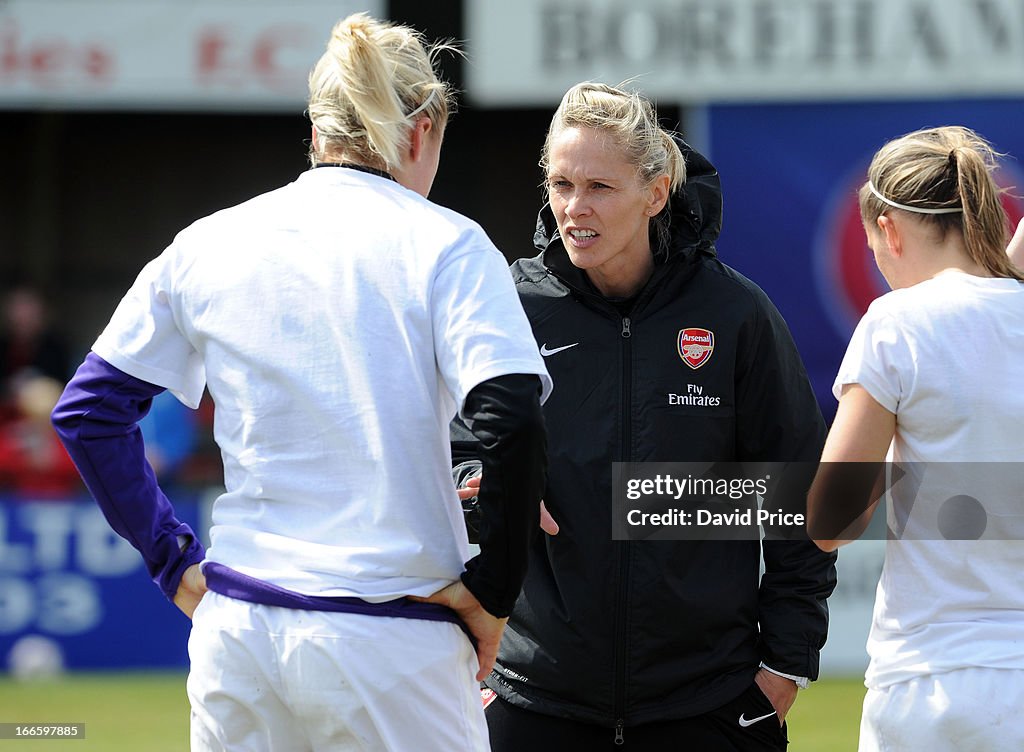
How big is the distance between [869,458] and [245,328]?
1.07 m

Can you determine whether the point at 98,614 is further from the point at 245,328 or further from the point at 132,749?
the point at 245,328

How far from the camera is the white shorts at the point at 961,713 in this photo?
2.26m

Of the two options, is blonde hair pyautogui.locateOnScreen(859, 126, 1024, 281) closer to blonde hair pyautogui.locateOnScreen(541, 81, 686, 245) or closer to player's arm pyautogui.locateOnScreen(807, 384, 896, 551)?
player's arm pyautogui.locateOnScreen(807, 384, 896, 551)

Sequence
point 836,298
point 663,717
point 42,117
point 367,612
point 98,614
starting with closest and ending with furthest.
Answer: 1. point 367,612
2. point 663,717
3. point 98,614
4. point 836,298
5. point 42,117

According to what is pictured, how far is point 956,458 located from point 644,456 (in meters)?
0.64

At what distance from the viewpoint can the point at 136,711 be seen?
669 centimetres

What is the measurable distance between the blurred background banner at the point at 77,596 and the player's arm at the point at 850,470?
19.2 ft

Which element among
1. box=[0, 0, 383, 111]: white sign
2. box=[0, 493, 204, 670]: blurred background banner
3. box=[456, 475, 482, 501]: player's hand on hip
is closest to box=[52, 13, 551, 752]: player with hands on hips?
box=[456, 475, 482, 501]: player's hand on hip

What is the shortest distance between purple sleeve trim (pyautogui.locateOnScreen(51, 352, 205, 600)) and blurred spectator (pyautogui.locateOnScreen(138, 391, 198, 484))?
600cm

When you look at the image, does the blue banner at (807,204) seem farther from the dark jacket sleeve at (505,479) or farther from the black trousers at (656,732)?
the dark jacket sleeve at (505,479)

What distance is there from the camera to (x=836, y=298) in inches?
332

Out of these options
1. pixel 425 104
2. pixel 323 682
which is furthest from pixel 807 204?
pixel 323 682

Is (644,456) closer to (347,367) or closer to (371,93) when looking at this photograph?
(347,367)

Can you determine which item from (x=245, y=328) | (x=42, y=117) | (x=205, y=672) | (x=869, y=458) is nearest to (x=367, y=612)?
(x=205, y=672)
